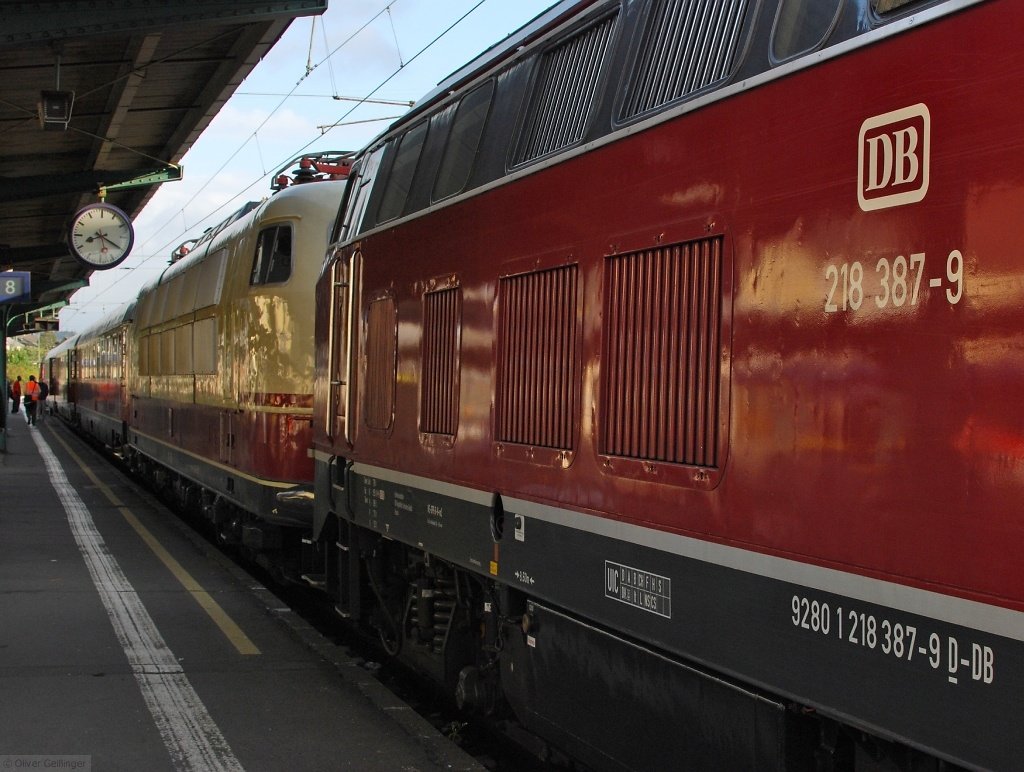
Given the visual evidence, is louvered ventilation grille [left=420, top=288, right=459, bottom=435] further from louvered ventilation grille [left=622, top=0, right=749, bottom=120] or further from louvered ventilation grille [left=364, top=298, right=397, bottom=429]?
louvered ventilation grille [left=622, top=0, right=749, bottom=120]

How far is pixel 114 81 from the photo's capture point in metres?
14.7

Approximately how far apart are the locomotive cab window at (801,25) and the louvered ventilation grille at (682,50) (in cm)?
25

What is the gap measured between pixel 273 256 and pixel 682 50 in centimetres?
757

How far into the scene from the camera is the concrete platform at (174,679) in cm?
578

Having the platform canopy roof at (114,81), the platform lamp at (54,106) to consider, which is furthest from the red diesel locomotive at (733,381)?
the platform lamp at (54,106)

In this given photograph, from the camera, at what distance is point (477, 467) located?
5.59 meters

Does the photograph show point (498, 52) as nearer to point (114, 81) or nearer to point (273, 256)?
point (273, 256)

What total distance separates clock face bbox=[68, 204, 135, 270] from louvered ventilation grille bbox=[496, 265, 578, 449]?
47.3ft

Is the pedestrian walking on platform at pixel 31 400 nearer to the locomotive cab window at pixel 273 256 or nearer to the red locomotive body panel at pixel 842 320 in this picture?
the locomotive cab window at pixel 273 256

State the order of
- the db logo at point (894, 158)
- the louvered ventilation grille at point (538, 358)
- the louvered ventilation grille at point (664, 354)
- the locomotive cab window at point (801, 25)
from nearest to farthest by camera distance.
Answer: the db logo at point (894, 158)
the locomotive cab window at point (801, 25)
the louvered ventilation grille at point (664, 354)
the louvered ventilation grille at point (538, 358)

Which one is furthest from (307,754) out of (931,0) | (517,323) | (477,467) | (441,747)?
(931,0)

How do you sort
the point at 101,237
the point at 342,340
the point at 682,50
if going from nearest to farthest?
the point at 682,50, the point at 342,340, the point at 101,237

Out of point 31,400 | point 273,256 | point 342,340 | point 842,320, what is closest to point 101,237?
point 273,256

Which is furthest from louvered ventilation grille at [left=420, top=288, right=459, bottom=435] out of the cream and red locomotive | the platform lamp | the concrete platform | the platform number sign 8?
the platform number sign 8
